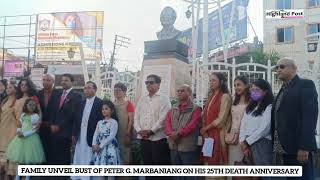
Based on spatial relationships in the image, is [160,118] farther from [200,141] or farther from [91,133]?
[91,133]

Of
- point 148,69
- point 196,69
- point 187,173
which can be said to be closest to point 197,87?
point 196,69

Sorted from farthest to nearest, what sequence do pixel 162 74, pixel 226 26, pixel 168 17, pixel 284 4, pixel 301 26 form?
pixel 226 26, pixel 168 17, pixel 162 74, pixel 301 26, pixel 284 4

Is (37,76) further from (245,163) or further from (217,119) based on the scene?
(245,163)

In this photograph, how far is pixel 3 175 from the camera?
3748mm

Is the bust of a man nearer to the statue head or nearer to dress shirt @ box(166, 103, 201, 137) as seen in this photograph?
the statue head

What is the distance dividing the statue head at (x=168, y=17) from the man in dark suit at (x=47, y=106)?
1.46 metres

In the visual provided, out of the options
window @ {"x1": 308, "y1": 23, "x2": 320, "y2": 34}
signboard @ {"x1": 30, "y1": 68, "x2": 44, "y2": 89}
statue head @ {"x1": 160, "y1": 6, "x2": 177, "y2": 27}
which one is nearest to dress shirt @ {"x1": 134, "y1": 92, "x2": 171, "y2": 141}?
signboard @ {"x1": 30, "y1": 68, "x2": 44, "y2": 89}

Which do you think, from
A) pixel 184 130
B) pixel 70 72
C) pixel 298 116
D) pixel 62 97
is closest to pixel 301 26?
pixel 298 116

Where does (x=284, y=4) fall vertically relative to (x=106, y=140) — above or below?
above

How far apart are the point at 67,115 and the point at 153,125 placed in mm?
823

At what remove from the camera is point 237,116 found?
3.10 metres

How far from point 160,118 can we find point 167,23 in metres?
1.59

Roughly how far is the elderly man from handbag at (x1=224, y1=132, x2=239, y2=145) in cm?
28
